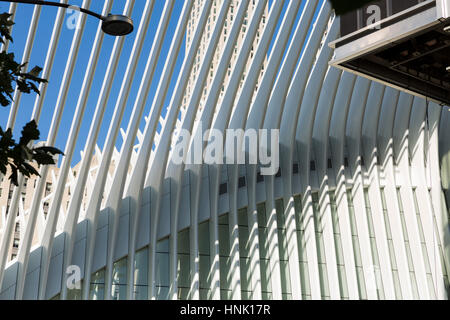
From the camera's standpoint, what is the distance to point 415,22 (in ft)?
32.2

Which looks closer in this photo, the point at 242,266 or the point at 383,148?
the point at 242,266

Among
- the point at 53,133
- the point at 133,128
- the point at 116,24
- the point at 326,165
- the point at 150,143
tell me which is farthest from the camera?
the point at 326,165

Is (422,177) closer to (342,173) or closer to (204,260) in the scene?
(342,173)

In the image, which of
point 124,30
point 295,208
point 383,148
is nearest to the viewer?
point 124,30

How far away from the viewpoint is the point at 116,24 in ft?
13.2

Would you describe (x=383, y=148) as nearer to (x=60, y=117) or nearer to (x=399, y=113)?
(x=399, y=113)

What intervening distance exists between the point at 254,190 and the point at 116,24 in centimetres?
1418

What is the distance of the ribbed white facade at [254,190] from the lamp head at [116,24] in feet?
29.1

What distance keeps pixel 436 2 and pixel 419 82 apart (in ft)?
10.1

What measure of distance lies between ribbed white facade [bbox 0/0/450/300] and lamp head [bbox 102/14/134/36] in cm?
886

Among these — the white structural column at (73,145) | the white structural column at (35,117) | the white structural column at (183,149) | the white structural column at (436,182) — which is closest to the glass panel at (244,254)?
the white structural column at (183,149)

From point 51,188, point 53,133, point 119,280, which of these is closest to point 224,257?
point 119,280

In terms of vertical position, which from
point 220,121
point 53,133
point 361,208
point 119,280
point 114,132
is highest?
point 220,121

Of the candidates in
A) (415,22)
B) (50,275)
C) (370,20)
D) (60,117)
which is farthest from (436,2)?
(50,275)
